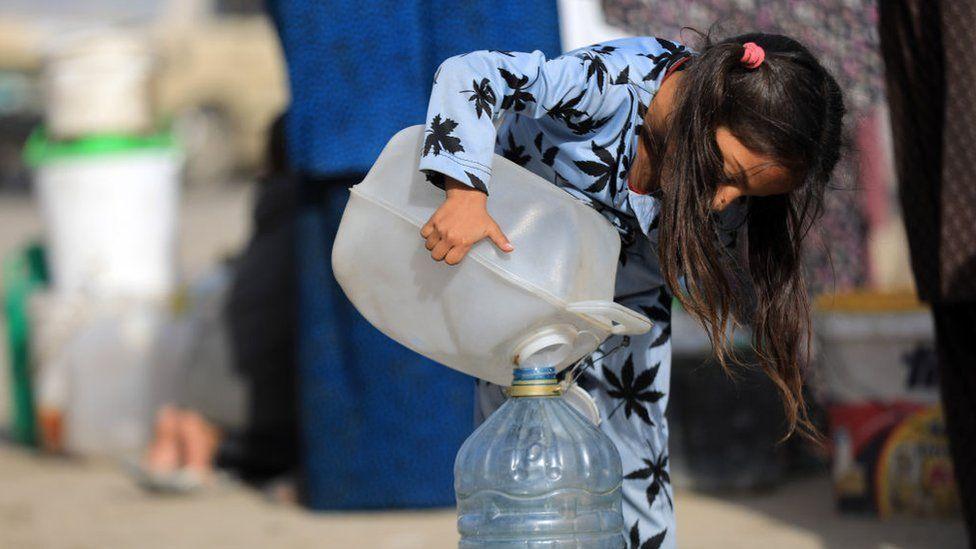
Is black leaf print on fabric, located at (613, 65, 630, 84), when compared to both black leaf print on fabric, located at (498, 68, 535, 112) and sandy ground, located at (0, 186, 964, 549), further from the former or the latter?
sandy ground, located at (0, 186, 964, 549)

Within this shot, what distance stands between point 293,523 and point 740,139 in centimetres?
242

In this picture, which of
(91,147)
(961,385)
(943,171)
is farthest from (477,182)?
(91,147)

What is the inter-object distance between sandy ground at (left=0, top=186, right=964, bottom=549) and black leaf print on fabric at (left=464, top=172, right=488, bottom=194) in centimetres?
184

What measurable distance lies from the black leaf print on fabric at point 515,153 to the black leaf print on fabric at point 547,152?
37 millimetres

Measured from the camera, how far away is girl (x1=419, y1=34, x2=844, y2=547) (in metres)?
1.85

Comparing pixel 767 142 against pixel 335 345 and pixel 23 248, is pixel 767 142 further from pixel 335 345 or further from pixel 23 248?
pixel 23 248

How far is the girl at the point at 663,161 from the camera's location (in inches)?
72.7

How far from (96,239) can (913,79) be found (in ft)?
12.2

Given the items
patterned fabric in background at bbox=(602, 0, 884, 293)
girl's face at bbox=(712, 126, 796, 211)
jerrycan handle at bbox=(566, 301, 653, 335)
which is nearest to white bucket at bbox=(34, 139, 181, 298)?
patterned fabric in background at bbox=(602, 0, 884, 293)

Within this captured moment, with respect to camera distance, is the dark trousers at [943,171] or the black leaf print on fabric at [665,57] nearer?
the black leaf print on fabric at [665,57]

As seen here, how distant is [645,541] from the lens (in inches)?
89.7

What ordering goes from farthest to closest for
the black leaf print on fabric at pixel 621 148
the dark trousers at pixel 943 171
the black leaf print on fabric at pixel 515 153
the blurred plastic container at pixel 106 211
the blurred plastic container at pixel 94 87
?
the blurred plastic container at pixel 94 87 < the blurred plastic container at pixel 106 211 < the dark trousers at pixel 943 171 < the black leaf print on fabric at pixel 515 153 < the black leaf print on fabric at pixel 621 148

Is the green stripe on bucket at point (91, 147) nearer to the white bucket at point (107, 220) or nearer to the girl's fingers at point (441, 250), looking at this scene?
the white bucket at point (107, 220)

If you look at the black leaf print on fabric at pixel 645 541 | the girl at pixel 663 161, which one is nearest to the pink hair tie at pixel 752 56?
the girl at pixel 663 161
